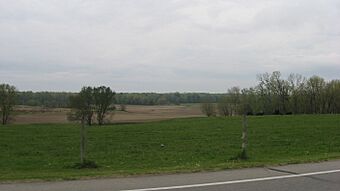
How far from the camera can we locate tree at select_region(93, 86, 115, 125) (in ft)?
224

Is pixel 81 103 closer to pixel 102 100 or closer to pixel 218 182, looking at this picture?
pixel 102 100

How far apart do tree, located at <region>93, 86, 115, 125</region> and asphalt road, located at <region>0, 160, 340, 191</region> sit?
57.7 metres

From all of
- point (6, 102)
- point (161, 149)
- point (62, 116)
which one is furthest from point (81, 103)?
point (161, 149)

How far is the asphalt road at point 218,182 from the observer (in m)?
8.61

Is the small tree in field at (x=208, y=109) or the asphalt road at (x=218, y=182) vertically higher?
the small tree in field at (x=208, y=109)

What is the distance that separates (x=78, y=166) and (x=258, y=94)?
79658 mm

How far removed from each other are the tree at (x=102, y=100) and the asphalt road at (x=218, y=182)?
57.7 metres

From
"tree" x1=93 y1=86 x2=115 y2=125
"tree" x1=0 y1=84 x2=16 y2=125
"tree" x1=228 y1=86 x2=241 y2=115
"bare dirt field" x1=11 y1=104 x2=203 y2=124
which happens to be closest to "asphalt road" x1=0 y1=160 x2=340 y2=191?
"bare dirt field" x1=11 y1=104 x2=203 y2=124

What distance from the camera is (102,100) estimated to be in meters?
68.9

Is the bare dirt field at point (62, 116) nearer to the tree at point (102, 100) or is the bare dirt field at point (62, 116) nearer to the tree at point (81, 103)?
the tree at point (81, 103)

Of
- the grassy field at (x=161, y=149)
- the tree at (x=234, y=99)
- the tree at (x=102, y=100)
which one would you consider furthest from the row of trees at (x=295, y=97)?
the grassy field at (x=161, y=149)

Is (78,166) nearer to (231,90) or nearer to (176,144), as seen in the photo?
(176,144)

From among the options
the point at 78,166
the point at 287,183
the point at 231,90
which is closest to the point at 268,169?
the point at 287,183

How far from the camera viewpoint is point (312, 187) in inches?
339
